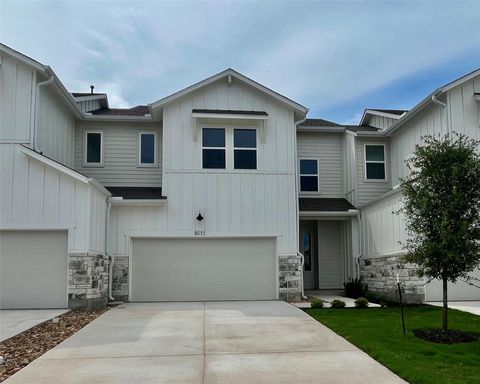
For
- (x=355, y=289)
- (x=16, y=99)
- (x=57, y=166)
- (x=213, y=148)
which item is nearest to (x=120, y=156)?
(x=213, y=148)

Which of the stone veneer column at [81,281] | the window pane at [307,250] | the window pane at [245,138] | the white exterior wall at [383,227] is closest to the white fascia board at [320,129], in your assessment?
the window pane at [245,138]

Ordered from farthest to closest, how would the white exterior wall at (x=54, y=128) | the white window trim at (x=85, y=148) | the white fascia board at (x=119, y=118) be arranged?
the white window trim at (x=85, y=148) → the white fascia board at (x=119, y=118) → the white exterior wall at (x=54, y=128)

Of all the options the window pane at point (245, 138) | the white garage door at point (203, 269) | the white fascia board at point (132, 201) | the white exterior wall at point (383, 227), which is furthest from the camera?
the window pane at point (245, 138)

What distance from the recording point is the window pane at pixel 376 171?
18.4 m

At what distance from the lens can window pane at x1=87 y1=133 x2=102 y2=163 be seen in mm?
17250

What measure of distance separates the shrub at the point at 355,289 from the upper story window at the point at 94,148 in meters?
9.63

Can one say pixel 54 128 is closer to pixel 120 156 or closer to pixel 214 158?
pixel 120 156

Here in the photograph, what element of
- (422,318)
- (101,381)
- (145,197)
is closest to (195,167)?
(145,197)

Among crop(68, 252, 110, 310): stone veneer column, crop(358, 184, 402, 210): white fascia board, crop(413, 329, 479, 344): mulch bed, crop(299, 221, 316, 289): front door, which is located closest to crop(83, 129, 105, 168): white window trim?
crop(68, 252, 110, 310): stone veneer column

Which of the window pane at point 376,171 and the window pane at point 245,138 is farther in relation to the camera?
the window pane at point 376,171

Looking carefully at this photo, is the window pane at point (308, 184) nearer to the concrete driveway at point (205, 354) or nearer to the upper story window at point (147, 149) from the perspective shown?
the upper story window at point (147, 149)

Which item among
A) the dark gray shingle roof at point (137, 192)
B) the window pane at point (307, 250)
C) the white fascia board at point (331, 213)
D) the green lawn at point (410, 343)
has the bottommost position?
the green lawn at point (410, 343)

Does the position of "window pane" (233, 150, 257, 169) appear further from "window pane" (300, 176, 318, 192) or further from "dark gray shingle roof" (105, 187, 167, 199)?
"window pane" (300, 176, 318, 192)

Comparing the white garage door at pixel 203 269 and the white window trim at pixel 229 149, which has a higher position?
the white window trim at pixel 229 149
